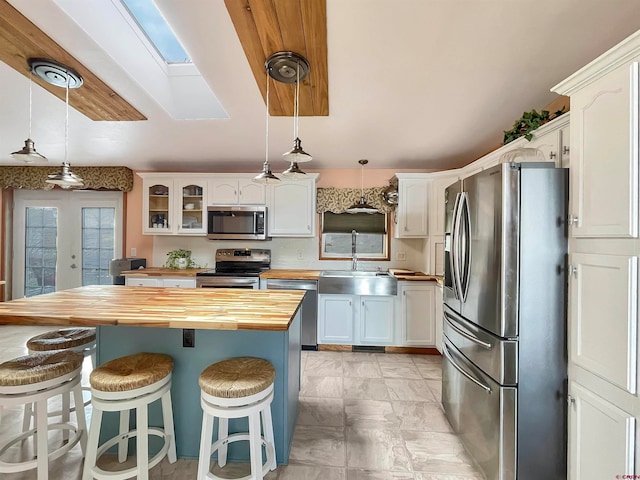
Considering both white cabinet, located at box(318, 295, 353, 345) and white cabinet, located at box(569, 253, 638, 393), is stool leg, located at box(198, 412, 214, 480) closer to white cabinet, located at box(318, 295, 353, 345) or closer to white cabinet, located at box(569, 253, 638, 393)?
white cabinet, located at box(569, 253, 638, 393)

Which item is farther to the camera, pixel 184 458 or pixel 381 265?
pixel 381 265

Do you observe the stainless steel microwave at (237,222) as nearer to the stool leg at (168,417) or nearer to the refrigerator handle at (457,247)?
the stool leg at (168,417)

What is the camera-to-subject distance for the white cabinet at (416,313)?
334cm

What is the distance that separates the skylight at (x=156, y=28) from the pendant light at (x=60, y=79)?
0.54 m

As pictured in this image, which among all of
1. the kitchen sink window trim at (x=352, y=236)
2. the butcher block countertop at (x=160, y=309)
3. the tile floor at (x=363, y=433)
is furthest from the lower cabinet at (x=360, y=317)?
the butcher block countertop at (x=160, y=309)

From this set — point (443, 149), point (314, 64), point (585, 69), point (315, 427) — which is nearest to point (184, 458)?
point (315, 427)

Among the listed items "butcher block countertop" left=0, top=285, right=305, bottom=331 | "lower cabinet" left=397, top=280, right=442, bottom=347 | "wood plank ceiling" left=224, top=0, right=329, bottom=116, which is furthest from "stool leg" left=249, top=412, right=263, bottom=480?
"lower cabinet" left=397, top=280, right=442, bottom=347

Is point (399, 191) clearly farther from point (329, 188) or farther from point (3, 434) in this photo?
point (3, 434)

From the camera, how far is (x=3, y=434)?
6.30ft

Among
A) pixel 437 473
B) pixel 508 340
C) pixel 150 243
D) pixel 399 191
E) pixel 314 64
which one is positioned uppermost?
pixel 314 64

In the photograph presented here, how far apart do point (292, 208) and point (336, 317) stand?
1512 millimetres

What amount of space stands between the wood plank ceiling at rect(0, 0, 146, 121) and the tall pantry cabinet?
2.67 m

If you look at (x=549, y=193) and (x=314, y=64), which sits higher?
(x=314, y=64)

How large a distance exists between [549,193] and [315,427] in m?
2.07
